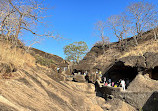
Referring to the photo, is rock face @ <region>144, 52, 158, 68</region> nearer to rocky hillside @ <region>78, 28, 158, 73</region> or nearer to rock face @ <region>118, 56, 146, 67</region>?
rock face @ <region>118, 56, 146, 67</region>

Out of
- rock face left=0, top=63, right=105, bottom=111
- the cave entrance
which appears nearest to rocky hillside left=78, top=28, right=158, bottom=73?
the cave entrance

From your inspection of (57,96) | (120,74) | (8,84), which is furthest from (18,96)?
(120,74)

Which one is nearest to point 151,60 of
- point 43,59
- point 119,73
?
point 119,73

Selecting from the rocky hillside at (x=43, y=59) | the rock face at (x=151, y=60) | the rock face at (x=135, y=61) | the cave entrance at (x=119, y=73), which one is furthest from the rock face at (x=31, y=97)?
the cave entrance at (x=119, y=73)

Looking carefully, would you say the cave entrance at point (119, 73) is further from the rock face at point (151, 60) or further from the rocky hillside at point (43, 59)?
the rocky hillside at point (43, 59)

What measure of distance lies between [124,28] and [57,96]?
2492 centimetres

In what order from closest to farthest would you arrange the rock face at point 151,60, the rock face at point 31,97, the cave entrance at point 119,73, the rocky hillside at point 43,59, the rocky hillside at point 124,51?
the rock face at point 31,97 → the rocky hillside at point 43,59 → the rock face at point 151,60 → the cave entrance at point 119,73 → the rocky hillside at point 124,51

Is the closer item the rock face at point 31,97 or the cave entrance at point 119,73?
the rock face at point 31,97

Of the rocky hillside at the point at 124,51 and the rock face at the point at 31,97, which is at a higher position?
the rocky hillside at the point at 124,51

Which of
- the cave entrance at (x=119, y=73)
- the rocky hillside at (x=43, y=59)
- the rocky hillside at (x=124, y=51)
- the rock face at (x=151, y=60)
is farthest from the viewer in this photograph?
the rocky hillside at (x=124, y=51)

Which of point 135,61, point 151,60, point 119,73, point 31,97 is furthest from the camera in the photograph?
point 119,73

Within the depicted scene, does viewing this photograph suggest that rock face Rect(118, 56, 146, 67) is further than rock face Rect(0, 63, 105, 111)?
Yes

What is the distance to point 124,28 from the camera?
82.9 feet

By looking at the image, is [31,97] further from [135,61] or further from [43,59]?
[135,61]
